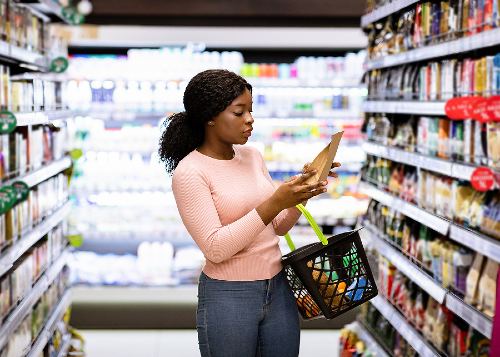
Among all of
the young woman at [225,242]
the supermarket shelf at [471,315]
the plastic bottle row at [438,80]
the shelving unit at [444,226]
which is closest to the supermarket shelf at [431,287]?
the supermarket shelf at [471,315]

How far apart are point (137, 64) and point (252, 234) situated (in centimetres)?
401

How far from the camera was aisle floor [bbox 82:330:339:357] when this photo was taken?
567 cm

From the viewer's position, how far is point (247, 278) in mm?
2814

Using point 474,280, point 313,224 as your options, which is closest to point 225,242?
point 313,224

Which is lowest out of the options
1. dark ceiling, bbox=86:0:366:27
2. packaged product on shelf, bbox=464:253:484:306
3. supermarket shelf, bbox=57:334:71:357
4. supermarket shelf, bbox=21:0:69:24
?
supermarket shelf, bbox=57:334:71:357

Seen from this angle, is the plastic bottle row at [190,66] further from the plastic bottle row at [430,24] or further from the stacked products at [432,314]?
the stacked products at [432,314]

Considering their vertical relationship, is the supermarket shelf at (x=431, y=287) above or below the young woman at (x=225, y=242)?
below

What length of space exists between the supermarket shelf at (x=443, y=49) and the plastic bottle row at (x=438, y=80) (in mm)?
59

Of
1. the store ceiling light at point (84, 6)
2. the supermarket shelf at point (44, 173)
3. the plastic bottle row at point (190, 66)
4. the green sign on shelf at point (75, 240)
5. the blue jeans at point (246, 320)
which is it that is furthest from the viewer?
the plastic bottle row at point (190, 66)

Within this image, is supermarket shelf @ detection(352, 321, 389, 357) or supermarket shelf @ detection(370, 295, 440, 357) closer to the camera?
supermarket shelf @ detection(370, 295, 440, 357)

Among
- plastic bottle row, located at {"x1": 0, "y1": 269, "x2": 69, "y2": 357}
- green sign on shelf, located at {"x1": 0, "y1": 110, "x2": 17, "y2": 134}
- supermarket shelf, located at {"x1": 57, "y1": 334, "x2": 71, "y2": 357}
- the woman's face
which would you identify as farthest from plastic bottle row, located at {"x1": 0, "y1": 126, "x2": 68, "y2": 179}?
the woman's face

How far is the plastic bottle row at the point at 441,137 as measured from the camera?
10.5 feet

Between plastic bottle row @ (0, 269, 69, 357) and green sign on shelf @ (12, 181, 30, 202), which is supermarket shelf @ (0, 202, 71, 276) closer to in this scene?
green sign on shelf @ (12, 181, 30, 202)

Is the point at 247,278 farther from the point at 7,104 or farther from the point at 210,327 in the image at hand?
the point at 7,104
